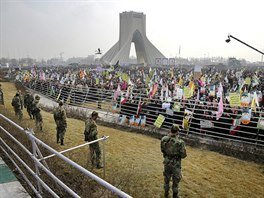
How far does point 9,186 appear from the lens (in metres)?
5.43

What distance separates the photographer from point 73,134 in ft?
37.7

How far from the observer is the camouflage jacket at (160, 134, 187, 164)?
578 centimetres

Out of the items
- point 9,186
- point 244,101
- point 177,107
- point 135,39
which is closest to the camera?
point 9,186

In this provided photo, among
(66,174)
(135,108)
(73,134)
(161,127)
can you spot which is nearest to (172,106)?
(161,127)

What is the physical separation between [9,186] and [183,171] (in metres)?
4.68

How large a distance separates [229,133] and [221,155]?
180 centimetres

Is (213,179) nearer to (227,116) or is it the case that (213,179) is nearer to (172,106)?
(227,116)

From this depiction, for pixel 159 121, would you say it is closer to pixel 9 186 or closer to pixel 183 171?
pixel 183 171

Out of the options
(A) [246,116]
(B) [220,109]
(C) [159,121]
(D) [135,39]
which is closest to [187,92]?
(C) [159,121]

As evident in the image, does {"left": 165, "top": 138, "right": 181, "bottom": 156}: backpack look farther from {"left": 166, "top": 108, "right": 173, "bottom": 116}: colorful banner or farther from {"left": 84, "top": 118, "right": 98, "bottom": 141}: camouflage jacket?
{"left": 166, "top": 108, "right": 173, "bottom": 116}: colorful banner

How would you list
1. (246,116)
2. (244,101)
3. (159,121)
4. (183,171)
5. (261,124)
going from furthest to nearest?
1. (159,121)
2. (244,101)
3. (246,116)
4. (261,124)
5. (183,171)

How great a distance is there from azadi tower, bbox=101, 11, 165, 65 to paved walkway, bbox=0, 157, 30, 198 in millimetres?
106350

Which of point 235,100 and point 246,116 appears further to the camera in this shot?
point 235,100

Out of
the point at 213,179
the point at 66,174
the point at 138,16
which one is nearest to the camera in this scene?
the point at 66,174
